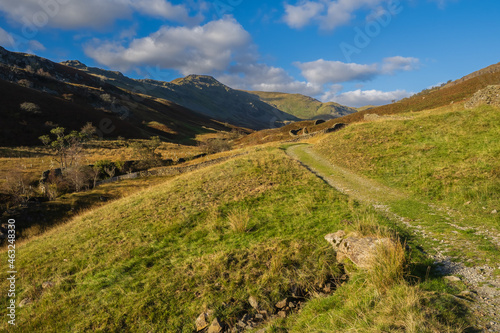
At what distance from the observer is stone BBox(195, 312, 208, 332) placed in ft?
19.1

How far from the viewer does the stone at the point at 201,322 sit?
229 inches

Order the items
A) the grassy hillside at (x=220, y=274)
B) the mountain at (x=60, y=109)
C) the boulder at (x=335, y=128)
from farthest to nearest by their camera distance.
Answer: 1. the mountain at (x=60, y=109)
2. the boulder at (x=335, y=128)
3. the grassy hillside at (x=220, y=274)

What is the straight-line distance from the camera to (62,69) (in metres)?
122

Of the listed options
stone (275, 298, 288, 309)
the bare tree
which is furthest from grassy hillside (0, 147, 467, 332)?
the bare tree

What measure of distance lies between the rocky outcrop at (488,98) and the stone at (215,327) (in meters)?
27.9

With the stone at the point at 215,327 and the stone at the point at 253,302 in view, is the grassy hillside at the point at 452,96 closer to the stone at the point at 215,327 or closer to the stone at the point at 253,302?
the stone at the point at 253,302

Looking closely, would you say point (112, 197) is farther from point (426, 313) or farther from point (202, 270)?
point (426, 313)

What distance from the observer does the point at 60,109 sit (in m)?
70.9

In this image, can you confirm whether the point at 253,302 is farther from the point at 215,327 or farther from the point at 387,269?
the point at 387,269

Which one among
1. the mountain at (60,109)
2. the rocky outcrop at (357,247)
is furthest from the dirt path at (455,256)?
the mountain at (60,109)

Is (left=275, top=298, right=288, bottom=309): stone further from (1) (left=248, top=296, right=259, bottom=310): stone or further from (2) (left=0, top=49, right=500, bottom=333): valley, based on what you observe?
(1) (left=248, top=296, right=259, bottom=310): stone

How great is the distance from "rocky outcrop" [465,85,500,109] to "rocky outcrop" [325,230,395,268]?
23.4 meters

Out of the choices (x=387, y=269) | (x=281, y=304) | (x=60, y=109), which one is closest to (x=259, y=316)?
(x=281, y=304)

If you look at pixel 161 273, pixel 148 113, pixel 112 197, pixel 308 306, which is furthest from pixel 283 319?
pixel 148 113
